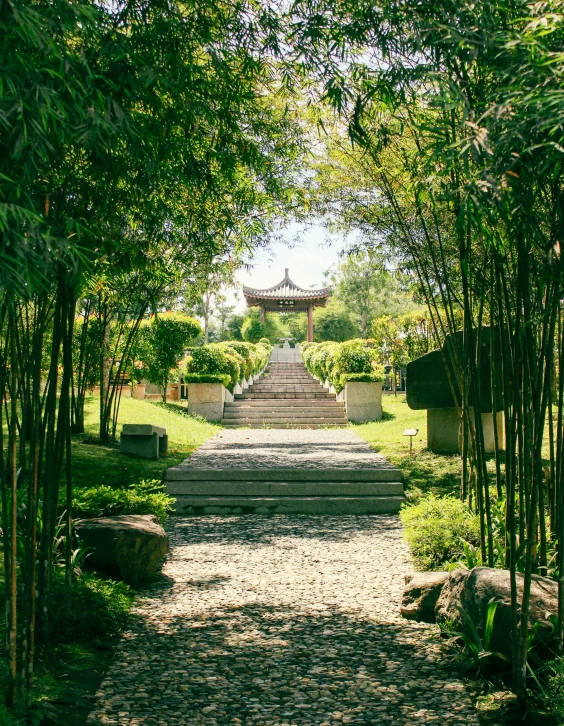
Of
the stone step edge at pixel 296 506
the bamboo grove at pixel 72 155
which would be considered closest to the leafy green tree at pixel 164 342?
the stone step edge at pixel 296 506

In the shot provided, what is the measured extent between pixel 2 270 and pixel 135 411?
1033 centimetres

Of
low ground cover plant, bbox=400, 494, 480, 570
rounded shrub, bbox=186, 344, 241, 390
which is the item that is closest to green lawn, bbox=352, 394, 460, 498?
low ground cover plant, bbox=400, 494, 480, 570

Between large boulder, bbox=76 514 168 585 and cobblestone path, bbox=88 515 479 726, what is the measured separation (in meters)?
0.19

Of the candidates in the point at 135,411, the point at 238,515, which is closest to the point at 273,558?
the point at 238,515

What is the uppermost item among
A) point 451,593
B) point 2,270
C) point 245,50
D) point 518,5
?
point 245,50

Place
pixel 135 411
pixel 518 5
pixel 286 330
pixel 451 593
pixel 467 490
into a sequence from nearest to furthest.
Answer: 1. pixel 518 5
2. pixel 451 593
3. pixel 467 490
4. pixel 135 411
5. pixel 286 330

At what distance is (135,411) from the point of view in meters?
11.9

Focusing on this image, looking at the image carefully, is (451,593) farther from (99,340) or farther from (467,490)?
(99,340)

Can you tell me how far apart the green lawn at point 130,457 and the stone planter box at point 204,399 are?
449 mm

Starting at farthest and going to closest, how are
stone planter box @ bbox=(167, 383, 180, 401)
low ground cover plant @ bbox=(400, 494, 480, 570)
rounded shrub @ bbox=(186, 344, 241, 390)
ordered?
1. stone planter box @ bbox=(167, 383, 180, 401)
2. rounded shrub @ bbox=(186, 344, 241, 390)
3. low ground cover plant @ bbox=(400, 494, 480, 570)

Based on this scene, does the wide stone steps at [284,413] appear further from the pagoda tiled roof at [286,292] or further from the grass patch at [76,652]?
the pagoda tiled roof at [286,292]

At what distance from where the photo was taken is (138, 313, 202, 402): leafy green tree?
1435 centimetres

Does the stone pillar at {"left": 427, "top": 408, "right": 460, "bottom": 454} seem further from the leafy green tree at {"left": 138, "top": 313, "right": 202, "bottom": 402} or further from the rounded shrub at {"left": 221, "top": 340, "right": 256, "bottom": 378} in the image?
the rounded shrub at {"left": 221, "top": 340, "right": 256, "bottom": 378}

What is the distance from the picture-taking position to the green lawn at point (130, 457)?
7.23m
